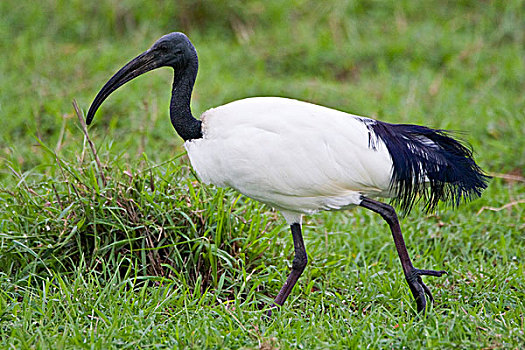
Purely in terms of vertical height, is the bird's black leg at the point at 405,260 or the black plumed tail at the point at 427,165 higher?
the black plumed tail at the point at 427,165

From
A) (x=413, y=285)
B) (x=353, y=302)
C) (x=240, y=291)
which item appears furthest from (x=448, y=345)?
(x=240, y=291)

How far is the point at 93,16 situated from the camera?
9234mm

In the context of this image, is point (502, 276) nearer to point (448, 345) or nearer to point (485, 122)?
point (448, 345)

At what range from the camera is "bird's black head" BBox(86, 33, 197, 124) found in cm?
401

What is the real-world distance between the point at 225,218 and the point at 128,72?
3.65 ft

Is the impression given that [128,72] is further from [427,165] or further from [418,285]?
[418,285]

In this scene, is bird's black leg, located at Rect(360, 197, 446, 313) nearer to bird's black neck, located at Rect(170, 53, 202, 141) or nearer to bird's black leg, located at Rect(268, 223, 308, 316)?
bird's black leg, located at Rect(268, 223, 308, 316)

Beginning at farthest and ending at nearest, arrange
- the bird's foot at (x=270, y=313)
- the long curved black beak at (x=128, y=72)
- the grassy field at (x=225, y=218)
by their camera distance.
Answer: the long curved black beak at (x=128, y=72), the bird's foot at (x=270, y=313), the grassy field at (x=225, y=218)

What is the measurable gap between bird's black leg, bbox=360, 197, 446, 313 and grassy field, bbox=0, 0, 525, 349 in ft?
0.37

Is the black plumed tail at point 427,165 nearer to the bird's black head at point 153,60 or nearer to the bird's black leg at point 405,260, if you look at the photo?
the bird's black leg at point 405,260

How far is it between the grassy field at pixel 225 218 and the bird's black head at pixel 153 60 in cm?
60

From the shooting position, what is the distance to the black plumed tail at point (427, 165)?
12.9 ft

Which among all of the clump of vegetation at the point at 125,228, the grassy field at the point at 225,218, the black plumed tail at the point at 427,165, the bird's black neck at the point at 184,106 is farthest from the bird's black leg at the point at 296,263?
the bird's black neck at the point at 184,106

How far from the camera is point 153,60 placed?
4039 mm
